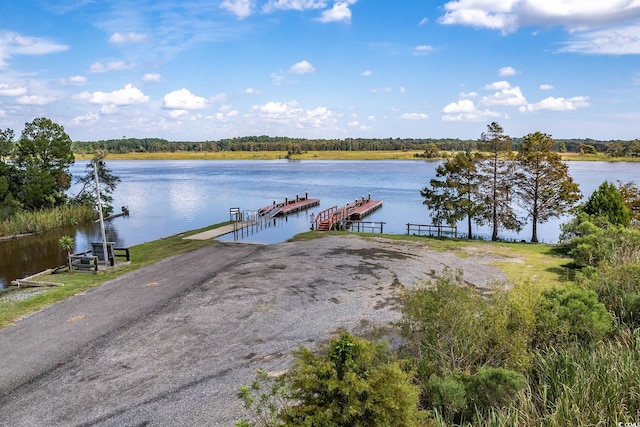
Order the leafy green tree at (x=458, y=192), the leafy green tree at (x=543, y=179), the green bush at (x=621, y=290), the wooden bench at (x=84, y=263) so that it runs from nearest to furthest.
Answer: the green bush at (x=621, y=290)
the wooden bench at (x=84, y=263)
the leafy green tree at (x=543, y=179)
the leafy green tree at (x=458, y=192)

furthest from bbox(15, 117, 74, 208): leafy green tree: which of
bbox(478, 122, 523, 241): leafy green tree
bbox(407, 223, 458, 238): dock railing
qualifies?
bbox(478, 122, 523, 241): leafy green tree

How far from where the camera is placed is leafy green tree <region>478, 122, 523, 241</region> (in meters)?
27.8

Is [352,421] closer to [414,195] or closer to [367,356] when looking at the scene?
[367,356]

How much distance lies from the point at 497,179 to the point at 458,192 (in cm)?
290

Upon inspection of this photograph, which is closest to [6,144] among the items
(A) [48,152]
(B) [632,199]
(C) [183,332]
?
(A) [48,152]

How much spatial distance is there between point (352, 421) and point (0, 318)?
1324 centimetres

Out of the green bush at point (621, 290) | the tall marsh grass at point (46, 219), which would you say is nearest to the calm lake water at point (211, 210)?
the tall marsh grass at point (46, 219)

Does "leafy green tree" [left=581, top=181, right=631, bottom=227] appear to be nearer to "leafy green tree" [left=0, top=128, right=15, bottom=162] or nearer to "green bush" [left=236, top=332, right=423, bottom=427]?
"green bush" [left=236, top=332, right=423, bottom=427]

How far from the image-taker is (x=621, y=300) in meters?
9.36

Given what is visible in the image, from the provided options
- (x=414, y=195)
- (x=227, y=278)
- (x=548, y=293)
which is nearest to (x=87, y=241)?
(x=227, y=278)

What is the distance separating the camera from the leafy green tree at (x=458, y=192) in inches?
1081

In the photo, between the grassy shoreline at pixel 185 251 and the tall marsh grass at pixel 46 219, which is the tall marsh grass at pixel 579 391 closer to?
the grassy shoreline at pixel 185 251

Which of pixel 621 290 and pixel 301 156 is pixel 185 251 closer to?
pixel 621 290

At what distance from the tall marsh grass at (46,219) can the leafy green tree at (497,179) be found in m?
35.0
